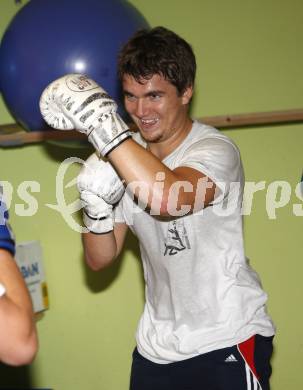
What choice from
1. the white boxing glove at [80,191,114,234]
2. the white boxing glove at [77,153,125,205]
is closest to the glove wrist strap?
the white boxing glove at [80,191,114,234]

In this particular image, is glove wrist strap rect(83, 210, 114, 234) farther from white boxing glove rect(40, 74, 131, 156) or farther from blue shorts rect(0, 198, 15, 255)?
blue shorts rect(0, 198, 15, 255)

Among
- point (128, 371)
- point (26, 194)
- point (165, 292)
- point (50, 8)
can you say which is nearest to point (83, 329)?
point (128, 371)

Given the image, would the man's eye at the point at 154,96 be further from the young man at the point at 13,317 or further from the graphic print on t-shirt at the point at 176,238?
the young man at the point at 13,317

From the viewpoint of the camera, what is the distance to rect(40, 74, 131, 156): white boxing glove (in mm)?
1548

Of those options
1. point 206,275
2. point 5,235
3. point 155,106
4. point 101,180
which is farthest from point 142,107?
point 5,235

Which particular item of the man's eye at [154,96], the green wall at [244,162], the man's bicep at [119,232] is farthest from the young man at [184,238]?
the green wall at [244,162]

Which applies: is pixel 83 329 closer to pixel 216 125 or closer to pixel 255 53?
pixel 216 125

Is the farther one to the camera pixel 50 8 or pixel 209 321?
pixel 50 8

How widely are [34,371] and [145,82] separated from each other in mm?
1555

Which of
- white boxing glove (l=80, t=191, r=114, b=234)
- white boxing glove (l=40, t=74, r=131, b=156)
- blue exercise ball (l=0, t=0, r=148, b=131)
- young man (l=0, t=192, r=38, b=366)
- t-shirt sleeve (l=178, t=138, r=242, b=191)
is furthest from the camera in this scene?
blue exercise ball (l=0, t=0, r=148, b=131)

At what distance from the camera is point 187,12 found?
2.54m

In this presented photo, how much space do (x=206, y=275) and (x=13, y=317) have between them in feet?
3.08

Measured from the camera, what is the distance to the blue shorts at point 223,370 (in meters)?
1.73

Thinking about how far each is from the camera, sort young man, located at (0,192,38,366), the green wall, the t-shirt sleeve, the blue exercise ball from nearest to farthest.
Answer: young man, located at (0,192,38,366), the t-shirt sleeve, the blue exercise ball, the green wall
